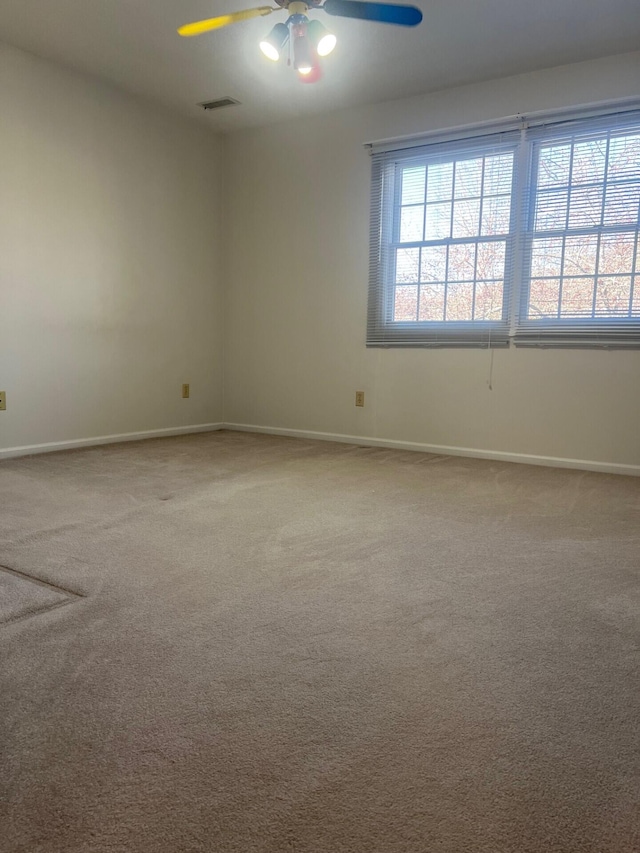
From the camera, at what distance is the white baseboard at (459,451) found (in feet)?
11.5

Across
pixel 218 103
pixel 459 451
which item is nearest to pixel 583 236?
pixel 459 451

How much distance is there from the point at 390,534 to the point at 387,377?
7.21ft

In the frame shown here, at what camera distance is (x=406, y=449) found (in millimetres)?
4199

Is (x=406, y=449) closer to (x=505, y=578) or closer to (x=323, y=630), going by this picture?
(x=505, y=578)

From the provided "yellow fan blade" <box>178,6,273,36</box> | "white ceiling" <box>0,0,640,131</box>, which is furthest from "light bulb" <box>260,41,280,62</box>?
"white ceiling" <box>0,0,640,131</box>

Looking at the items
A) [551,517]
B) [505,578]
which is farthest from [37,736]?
[551,517]

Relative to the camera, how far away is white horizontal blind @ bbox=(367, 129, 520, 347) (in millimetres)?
3734

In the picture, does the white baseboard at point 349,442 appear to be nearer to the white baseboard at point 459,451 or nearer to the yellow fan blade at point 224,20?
the white baseboard at point 459,451

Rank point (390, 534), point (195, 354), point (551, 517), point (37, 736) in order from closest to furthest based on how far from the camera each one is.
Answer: point (37, 736)
point (390, 534)
point (551, 517)
point (195, 354)

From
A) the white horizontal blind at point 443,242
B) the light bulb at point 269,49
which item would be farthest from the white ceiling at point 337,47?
the white horizontal blind at point 443,242

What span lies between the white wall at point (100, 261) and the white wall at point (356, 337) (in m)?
0.34

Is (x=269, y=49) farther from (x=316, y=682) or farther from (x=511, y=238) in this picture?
(x=316, y=682)

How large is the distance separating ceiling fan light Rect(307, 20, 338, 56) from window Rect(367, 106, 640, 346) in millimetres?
1456

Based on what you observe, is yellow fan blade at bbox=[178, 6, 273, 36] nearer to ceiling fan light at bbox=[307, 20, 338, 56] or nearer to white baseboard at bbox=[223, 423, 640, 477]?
ceiling fan light at bbox=[307, 20, 338, 56]
